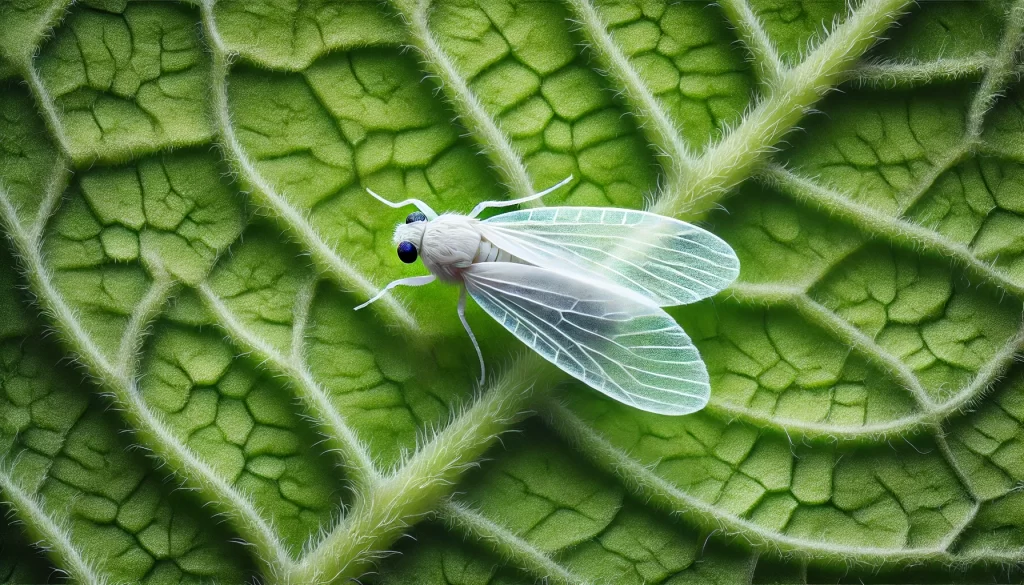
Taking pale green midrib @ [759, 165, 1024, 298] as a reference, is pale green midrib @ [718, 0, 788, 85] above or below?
above

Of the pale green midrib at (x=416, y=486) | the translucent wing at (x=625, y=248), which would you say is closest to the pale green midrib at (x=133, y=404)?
the pale green midrib at (x=416, y=486)

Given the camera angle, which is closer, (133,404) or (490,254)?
(133,404)

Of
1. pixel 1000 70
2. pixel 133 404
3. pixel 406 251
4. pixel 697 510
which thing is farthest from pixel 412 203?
pixel 1000 70

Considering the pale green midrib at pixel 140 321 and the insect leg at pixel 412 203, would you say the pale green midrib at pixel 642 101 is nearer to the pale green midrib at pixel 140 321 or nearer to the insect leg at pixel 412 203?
the insect leg at pixel 412 203

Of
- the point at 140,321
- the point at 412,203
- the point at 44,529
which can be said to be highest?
the point at 412,203

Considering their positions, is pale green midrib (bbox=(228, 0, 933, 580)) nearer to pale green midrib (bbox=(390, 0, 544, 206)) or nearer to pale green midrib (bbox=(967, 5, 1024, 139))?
pale green midrib (bbox=(390, 0, 544, 206))

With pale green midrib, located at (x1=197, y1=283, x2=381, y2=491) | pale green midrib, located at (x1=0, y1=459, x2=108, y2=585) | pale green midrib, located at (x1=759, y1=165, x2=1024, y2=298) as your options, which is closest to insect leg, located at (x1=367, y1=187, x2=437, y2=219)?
pale green midrib, located at (x1=197, y1=283, x2=381, y2=491)

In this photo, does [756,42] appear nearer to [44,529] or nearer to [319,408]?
[319,408]
